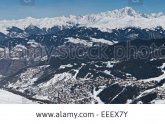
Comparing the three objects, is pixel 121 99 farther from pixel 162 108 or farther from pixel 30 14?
pixel 30 14

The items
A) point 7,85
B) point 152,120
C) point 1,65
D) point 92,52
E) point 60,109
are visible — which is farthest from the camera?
point 92,52

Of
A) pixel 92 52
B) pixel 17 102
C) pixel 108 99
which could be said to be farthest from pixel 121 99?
pixel 92 52

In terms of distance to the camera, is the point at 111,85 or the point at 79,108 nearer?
the point at 79,108

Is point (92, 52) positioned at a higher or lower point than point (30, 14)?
lower

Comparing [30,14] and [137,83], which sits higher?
[30,14]

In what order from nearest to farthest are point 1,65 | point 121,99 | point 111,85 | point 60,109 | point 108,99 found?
point 60,109 < point 121,99 < point 108,99 < point 111,85 < point 1,65

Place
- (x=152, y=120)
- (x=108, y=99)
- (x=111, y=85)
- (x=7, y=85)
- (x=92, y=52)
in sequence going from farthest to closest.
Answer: (x=92, y=52) < (x=111, y=85) < (x=7, y=85) < (x=108, y=99) < (x=152, y=120)

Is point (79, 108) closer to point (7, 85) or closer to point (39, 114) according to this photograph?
point (39, 114)

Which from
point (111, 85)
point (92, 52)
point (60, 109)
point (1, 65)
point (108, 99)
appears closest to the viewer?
point (60, 109)

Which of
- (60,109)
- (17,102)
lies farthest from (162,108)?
(17,102)
